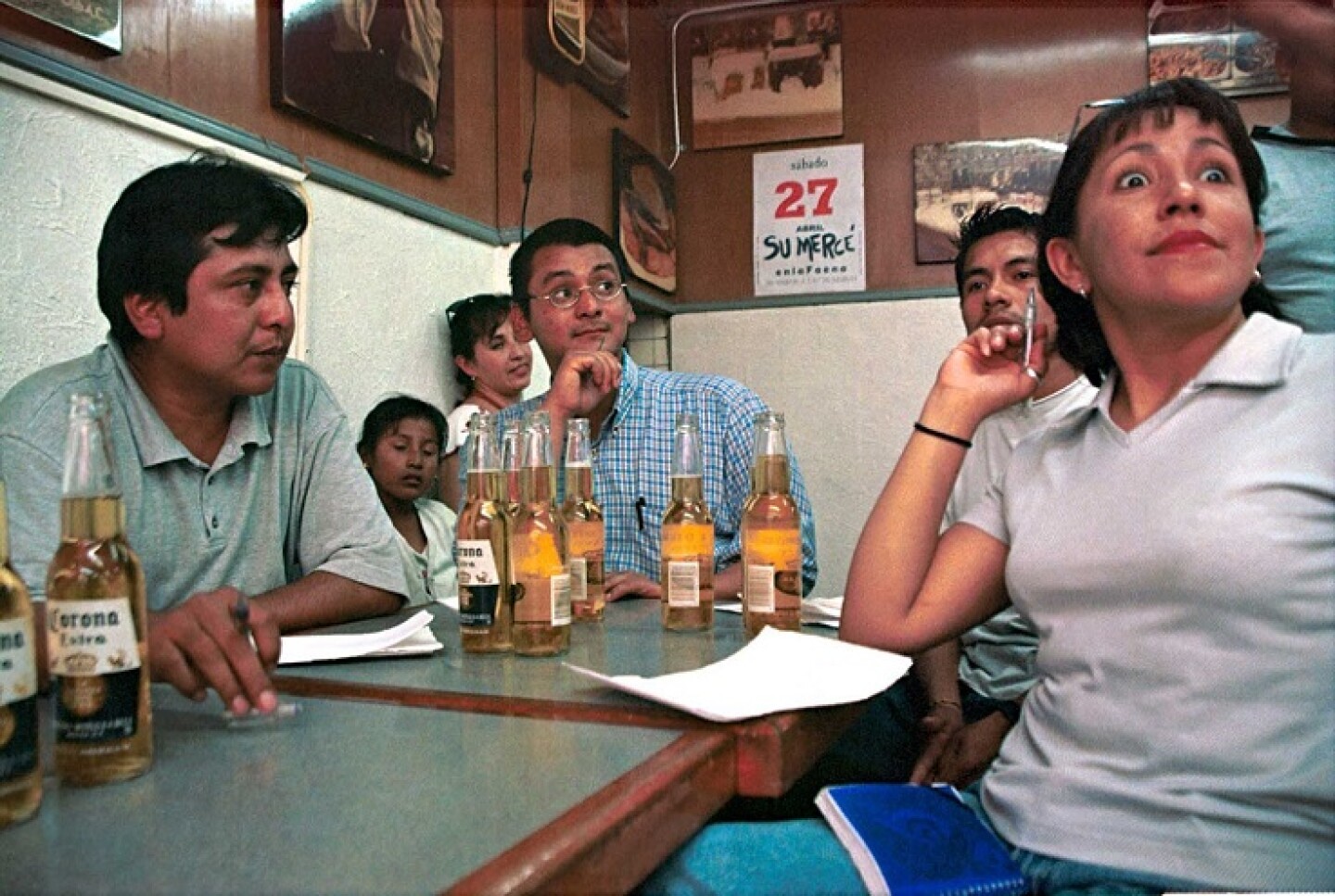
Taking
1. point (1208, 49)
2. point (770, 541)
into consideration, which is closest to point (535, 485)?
point (770, 541)

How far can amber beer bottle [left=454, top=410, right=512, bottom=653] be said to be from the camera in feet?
3.74

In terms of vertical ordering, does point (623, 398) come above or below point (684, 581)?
above

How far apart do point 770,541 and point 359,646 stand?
53cm

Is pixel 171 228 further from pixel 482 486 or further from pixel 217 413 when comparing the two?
pixel 482 486

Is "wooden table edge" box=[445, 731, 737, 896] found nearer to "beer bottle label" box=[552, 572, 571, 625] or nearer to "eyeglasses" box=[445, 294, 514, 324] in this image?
"beer bottle label" box=[552, 572, 571, 625]

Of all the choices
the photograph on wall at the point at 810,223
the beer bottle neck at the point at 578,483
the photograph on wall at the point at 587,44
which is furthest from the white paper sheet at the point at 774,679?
the photograph on wall at the point at 810,223

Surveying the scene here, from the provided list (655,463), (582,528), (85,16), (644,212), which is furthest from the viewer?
(644,212)

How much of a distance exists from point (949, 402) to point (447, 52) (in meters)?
2.20

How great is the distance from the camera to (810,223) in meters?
4.41

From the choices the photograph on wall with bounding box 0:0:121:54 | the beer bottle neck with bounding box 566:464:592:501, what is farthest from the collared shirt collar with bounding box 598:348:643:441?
the photograph on wall with bounding box 0:0:121:54

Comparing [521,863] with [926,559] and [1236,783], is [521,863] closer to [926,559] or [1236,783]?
[1236,783]

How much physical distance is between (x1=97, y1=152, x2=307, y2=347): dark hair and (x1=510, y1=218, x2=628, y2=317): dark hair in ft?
2.55

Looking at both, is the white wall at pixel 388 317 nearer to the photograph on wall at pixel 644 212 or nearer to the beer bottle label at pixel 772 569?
the photograph on wall at pixel 644 212

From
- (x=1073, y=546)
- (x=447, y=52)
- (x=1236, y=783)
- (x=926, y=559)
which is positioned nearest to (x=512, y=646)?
(x=926, y=559)
